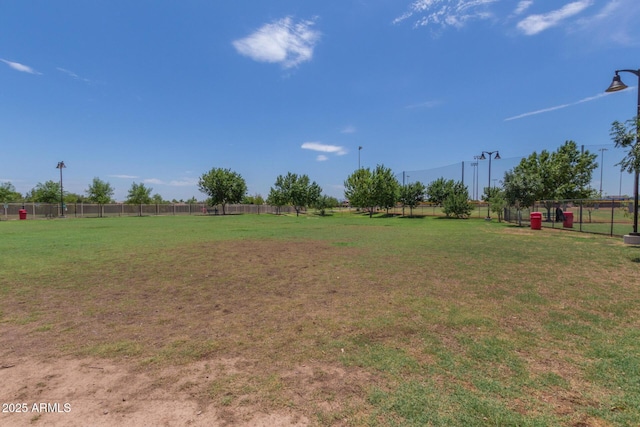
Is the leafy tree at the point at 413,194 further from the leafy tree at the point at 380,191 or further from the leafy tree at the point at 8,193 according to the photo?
the leafy tree at the point at 8,193

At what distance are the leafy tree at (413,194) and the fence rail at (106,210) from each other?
28.8 metres

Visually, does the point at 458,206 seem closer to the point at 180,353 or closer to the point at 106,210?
the point at 180,353

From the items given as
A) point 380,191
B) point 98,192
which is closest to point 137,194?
point 98,192

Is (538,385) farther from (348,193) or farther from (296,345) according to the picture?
(348,193)

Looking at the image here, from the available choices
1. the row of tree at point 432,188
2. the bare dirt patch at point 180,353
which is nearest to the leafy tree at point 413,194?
the row of tree at point 432,188

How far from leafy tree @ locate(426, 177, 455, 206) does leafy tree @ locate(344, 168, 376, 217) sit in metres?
8.23

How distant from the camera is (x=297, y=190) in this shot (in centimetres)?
5644

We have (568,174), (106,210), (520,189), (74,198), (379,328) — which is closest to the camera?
(379,328)

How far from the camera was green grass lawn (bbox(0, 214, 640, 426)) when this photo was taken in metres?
2.66

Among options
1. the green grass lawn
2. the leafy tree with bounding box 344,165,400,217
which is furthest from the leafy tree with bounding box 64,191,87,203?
the green grass lawn

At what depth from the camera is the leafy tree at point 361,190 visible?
48963 millimetres

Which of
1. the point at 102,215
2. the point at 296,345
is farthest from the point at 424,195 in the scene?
the point at 102,215

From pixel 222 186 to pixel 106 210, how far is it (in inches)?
716

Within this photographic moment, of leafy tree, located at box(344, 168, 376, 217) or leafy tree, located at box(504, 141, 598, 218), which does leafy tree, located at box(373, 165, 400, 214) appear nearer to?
leafy tree, located at box(344, 168, 376, 217)
